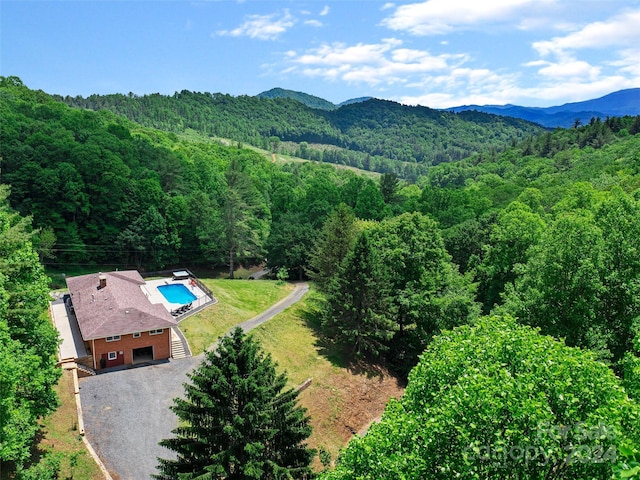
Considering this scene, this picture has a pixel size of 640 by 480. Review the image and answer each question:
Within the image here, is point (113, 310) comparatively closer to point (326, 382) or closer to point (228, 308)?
point (228, 308)

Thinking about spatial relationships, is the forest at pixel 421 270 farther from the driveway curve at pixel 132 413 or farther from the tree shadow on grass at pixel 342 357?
the driveway curve at pixel 132 413

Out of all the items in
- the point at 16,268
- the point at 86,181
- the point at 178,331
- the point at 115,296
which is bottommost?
the point at 178,331

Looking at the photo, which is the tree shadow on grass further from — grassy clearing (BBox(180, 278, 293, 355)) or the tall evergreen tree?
grassy clearing (BBox(180, 278, 293, 355))

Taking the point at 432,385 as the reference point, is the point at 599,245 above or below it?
above

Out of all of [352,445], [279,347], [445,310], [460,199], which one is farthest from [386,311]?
[460,199]

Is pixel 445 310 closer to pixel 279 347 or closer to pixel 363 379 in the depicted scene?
pixel 363 379

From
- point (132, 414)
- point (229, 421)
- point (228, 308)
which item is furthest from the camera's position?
point (228, 308)

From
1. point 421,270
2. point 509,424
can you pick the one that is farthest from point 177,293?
point 509,424
